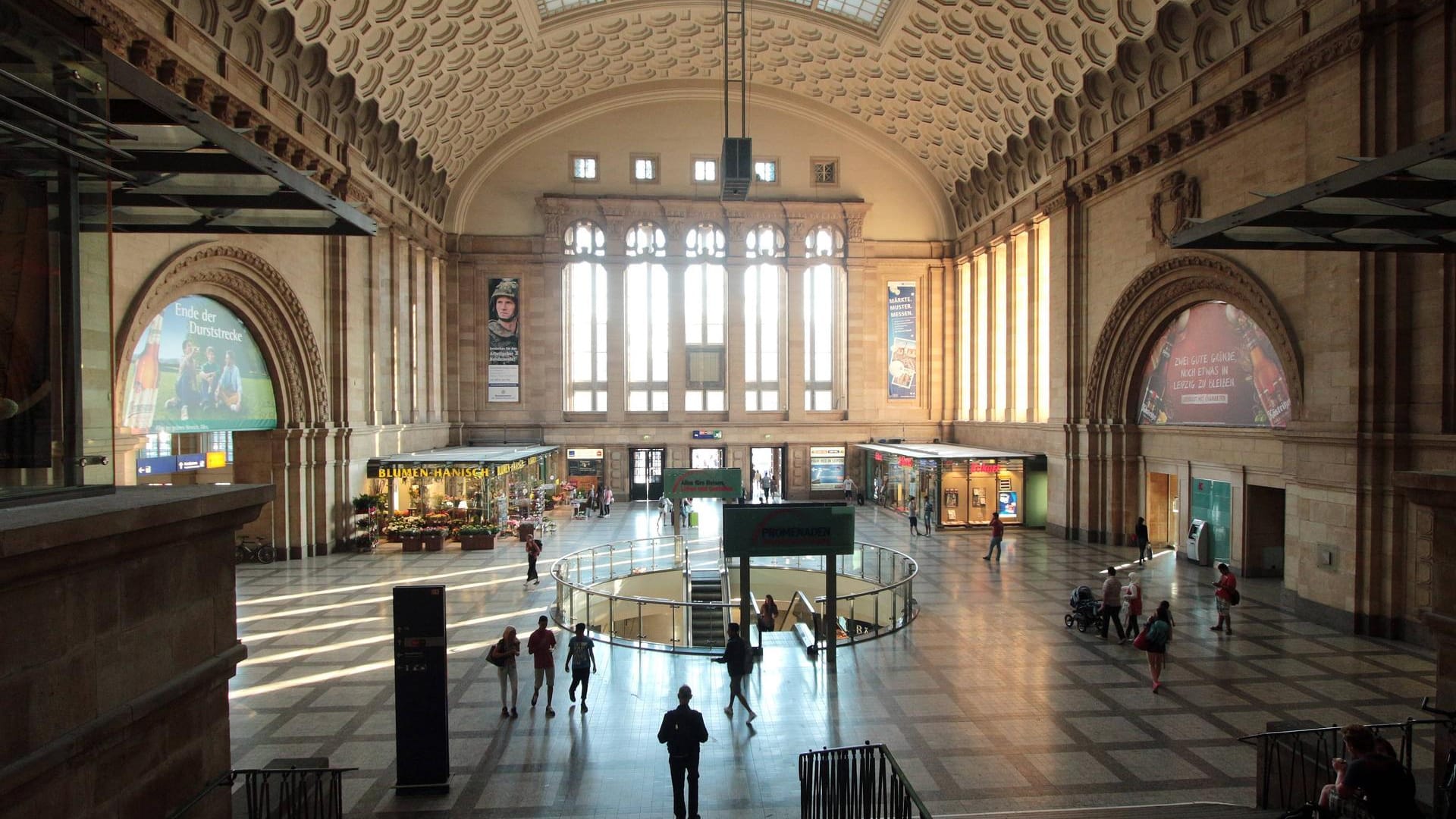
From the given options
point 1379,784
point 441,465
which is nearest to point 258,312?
point 441,465

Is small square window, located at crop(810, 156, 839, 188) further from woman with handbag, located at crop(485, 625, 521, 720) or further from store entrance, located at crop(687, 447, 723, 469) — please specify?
woman with handbag, located at crop(485, 625, 521, 720)

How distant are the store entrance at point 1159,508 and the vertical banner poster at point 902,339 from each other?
557 inches

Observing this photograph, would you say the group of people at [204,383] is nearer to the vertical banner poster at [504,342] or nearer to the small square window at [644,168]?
the vertical banner poster at [504,342]

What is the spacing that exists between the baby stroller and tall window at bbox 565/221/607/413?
24621 mm

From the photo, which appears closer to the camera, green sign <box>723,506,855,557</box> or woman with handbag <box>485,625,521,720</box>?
woman with handbag <box>485,625,521,720</box>

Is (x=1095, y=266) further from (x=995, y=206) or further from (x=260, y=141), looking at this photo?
(x=260, y=141)

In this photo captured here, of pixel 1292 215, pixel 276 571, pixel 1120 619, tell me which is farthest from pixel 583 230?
pixel 1292 215

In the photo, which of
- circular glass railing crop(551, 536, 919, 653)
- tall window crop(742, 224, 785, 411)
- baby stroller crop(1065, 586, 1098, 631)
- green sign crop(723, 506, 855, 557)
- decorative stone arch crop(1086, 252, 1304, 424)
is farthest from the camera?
tall window crop(742, 224, 785, 411)

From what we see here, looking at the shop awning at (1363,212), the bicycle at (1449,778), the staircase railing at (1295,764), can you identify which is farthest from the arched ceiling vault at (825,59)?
the bicycle at (1449,778)

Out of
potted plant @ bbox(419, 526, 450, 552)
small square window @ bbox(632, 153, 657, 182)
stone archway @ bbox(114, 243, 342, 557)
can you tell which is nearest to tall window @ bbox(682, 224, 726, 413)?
small square window @ bbox(632, 153, 657, 182)

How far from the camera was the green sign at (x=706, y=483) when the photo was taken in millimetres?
18094

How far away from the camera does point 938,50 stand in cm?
2692

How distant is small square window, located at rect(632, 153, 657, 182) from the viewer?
114 feet

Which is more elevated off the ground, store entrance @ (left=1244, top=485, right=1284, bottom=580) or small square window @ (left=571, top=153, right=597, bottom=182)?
small square window @ (left=571, top=153, right=597, bottom=182)
